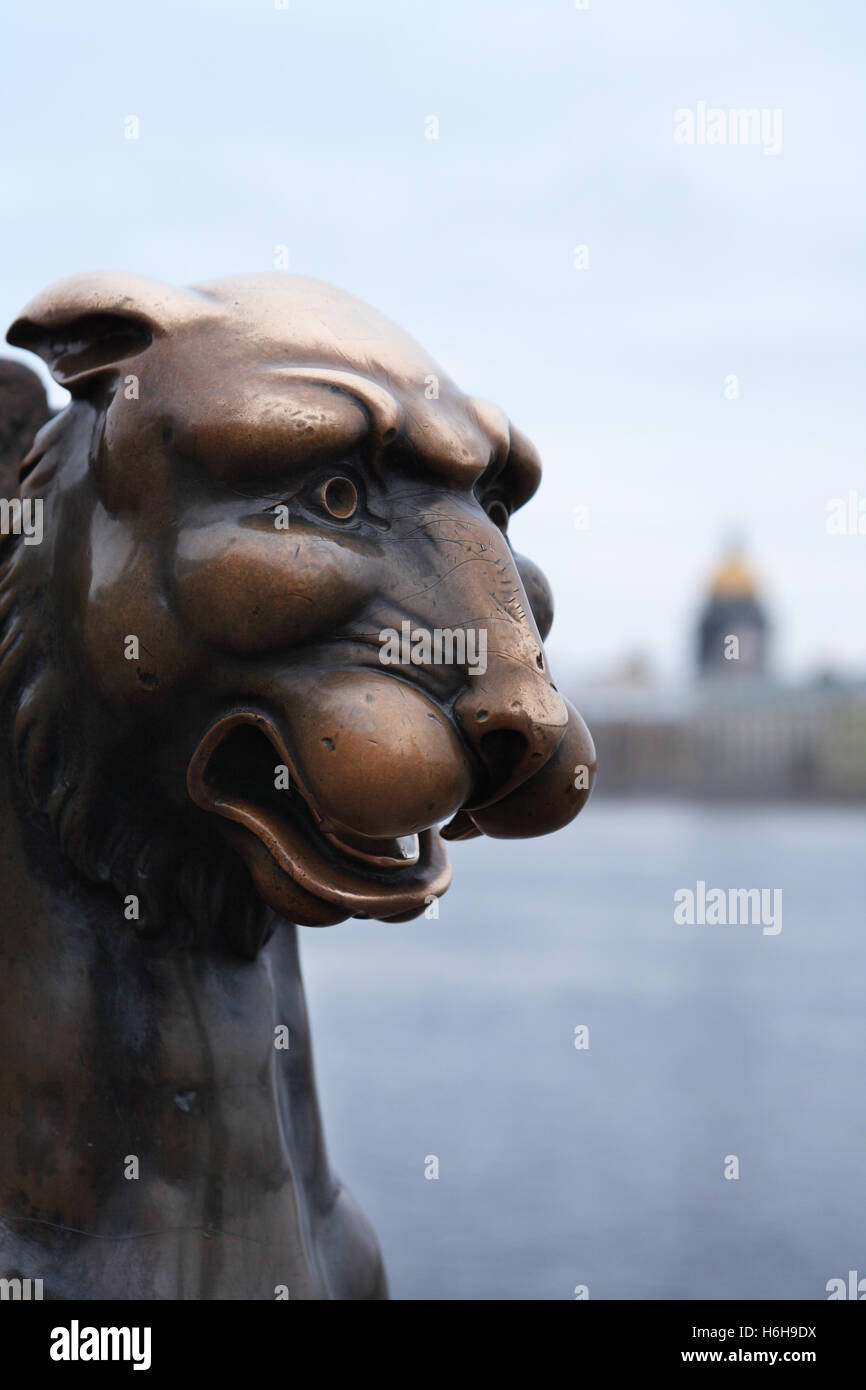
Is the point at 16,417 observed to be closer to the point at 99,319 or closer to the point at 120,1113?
the point at 99,319

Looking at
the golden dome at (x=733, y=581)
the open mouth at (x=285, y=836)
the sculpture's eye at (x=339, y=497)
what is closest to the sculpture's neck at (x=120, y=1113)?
the open mouth at (x=285, y=836)

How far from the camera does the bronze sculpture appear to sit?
1.25 m

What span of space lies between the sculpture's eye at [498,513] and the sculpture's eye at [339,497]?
0.69 ft

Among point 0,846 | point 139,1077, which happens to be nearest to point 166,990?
point 139,1077

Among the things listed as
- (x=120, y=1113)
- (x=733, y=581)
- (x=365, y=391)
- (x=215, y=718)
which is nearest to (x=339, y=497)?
(x=365, y=391)

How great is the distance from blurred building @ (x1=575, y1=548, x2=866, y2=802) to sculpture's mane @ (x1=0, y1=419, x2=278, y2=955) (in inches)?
1764

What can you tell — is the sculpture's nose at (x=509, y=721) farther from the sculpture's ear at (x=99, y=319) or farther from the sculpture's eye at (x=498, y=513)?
the sculpture's ear at (x=99, y=319)

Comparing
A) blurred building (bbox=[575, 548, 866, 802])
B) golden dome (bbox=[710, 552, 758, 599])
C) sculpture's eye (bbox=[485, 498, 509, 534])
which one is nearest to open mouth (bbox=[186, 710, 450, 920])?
sculpture's eye (bbox=[485, 498, 509, 534])

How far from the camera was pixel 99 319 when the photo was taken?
53.4 inches

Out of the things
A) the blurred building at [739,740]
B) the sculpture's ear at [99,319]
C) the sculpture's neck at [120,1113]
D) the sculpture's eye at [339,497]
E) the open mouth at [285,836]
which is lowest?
the blurred building at [739,740]

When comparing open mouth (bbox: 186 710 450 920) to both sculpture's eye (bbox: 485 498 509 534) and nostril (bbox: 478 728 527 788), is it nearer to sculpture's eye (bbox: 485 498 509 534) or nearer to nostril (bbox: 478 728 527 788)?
nostril (bbox: 478 728 527 788)

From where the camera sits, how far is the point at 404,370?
1.35m

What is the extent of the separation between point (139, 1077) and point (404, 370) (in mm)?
717

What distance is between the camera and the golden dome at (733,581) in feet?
208
